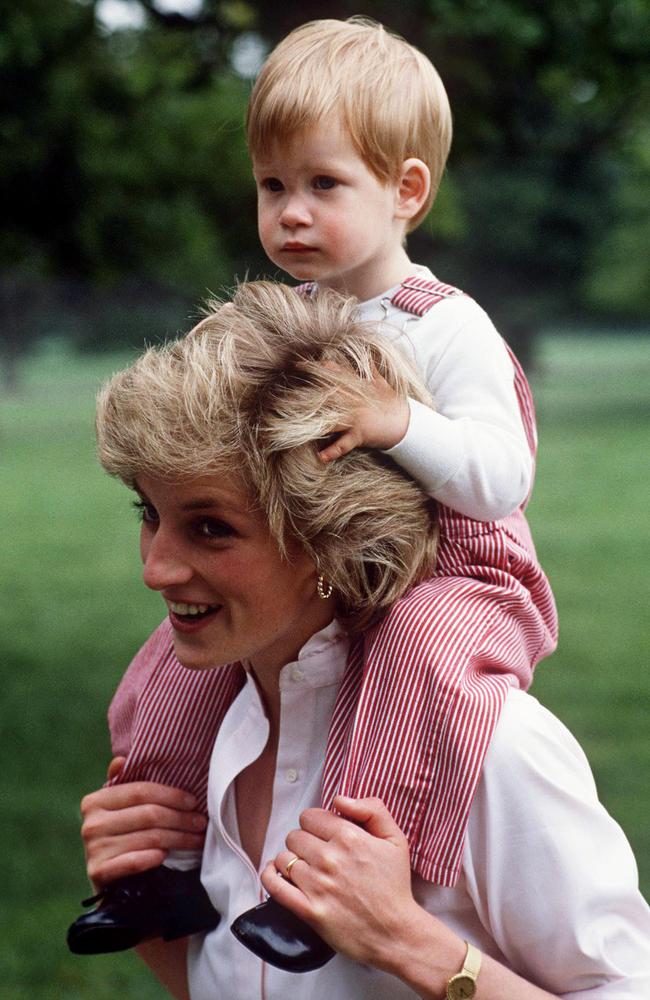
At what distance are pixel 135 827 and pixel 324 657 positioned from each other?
0.48m

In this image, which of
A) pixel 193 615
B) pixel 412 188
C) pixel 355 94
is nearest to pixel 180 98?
pixel 412 188

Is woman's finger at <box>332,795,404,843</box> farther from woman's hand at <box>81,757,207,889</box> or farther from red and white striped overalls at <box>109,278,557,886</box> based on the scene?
woman's hand at <box>81,757,207,889</box>

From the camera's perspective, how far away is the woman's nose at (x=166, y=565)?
2.12 m

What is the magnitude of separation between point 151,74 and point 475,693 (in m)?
7.89

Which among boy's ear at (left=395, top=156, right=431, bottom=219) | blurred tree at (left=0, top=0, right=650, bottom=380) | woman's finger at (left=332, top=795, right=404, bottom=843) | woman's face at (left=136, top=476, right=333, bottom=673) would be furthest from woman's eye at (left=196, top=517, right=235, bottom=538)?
blurred tree at (left=0, top=0, right=650, bottom=380)

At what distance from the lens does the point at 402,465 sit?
217 centimetres

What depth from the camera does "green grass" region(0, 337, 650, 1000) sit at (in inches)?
259

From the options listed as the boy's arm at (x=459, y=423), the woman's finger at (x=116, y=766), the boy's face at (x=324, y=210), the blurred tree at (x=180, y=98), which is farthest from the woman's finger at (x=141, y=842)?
the blurred tree at (x=180, y=98)

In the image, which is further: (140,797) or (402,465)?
(140,797)

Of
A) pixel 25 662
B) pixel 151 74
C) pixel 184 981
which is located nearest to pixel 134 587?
pixel 25 662

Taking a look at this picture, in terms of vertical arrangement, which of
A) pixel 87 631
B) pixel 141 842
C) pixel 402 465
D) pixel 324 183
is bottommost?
pixel 141 842

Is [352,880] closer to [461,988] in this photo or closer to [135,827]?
[461,988]

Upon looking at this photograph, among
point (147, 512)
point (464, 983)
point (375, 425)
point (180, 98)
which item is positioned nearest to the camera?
point (464, 983)

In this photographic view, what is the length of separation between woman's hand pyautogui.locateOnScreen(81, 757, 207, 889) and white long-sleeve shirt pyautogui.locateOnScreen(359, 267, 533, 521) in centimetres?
73
